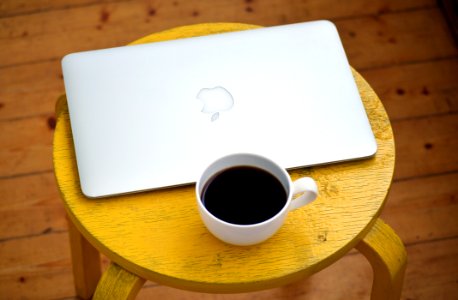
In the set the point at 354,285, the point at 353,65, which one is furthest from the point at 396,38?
the point at 354,285

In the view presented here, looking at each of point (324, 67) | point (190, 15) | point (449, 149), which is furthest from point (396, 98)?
point (324, 67)

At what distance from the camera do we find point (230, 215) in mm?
793

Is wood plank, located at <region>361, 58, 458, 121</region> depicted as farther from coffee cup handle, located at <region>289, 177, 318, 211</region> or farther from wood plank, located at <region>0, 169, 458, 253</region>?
coffee cup handle, located at <region>289, 177, 318, 211</region>

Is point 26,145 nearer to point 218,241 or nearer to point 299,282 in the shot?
point 299,282

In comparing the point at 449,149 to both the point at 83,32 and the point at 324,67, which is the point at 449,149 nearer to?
the point at 324,67

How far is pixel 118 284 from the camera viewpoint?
0.85 metres

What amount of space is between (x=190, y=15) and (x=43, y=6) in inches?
13.9

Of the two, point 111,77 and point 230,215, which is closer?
point 230,215

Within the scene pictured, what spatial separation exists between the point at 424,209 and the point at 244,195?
72 cm

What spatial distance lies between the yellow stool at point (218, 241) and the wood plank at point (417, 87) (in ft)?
2.10

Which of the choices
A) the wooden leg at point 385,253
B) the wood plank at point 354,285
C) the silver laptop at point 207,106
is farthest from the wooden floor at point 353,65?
the silver laptop at point 207,106

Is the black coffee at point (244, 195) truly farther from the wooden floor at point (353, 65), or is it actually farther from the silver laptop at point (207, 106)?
the wooden floor at point (353, 65)

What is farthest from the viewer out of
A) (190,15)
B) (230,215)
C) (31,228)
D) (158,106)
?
(190,15)

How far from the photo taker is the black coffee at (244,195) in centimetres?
79
